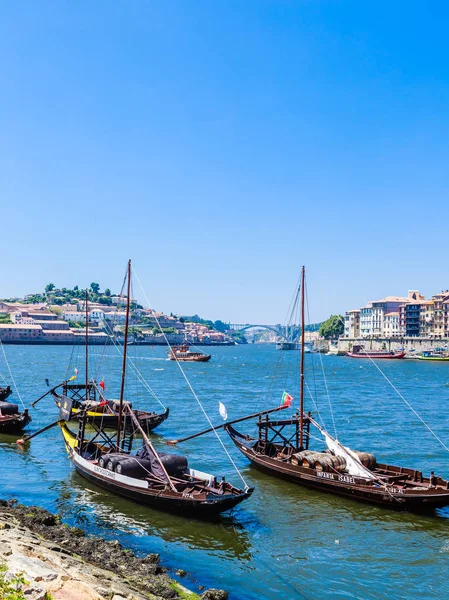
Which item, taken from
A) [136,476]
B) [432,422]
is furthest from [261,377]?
[136,476]

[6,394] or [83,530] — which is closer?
[83,530]

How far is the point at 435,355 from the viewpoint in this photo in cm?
17012

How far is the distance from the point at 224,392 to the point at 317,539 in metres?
53.5

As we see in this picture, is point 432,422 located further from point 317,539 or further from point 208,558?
point 208,558

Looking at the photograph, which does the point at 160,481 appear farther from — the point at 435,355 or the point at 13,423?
the point at 435,355

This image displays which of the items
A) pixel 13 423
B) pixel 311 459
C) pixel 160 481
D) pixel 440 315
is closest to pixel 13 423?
pixel 13 423

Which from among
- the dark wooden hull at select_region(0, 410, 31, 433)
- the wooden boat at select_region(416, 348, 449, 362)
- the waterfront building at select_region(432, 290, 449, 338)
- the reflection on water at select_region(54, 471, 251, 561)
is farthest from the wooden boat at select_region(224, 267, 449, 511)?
the waterfront building at select_region(432, 290, 449, 338)

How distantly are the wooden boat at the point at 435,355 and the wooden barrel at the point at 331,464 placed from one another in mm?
140029

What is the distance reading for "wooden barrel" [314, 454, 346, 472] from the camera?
28595 millimetres

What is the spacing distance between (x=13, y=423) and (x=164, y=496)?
22101 millimetres

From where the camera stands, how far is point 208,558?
20141 mm

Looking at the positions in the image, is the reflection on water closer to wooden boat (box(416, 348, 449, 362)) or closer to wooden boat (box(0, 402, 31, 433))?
Result: wooden boat (box(0, 402, 31, 433))

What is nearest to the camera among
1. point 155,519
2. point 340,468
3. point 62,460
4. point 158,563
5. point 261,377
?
point 158,563

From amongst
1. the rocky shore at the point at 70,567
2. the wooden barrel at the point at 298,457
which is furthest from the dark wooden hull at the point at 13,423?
the wooden barrel at the point at 298,457
